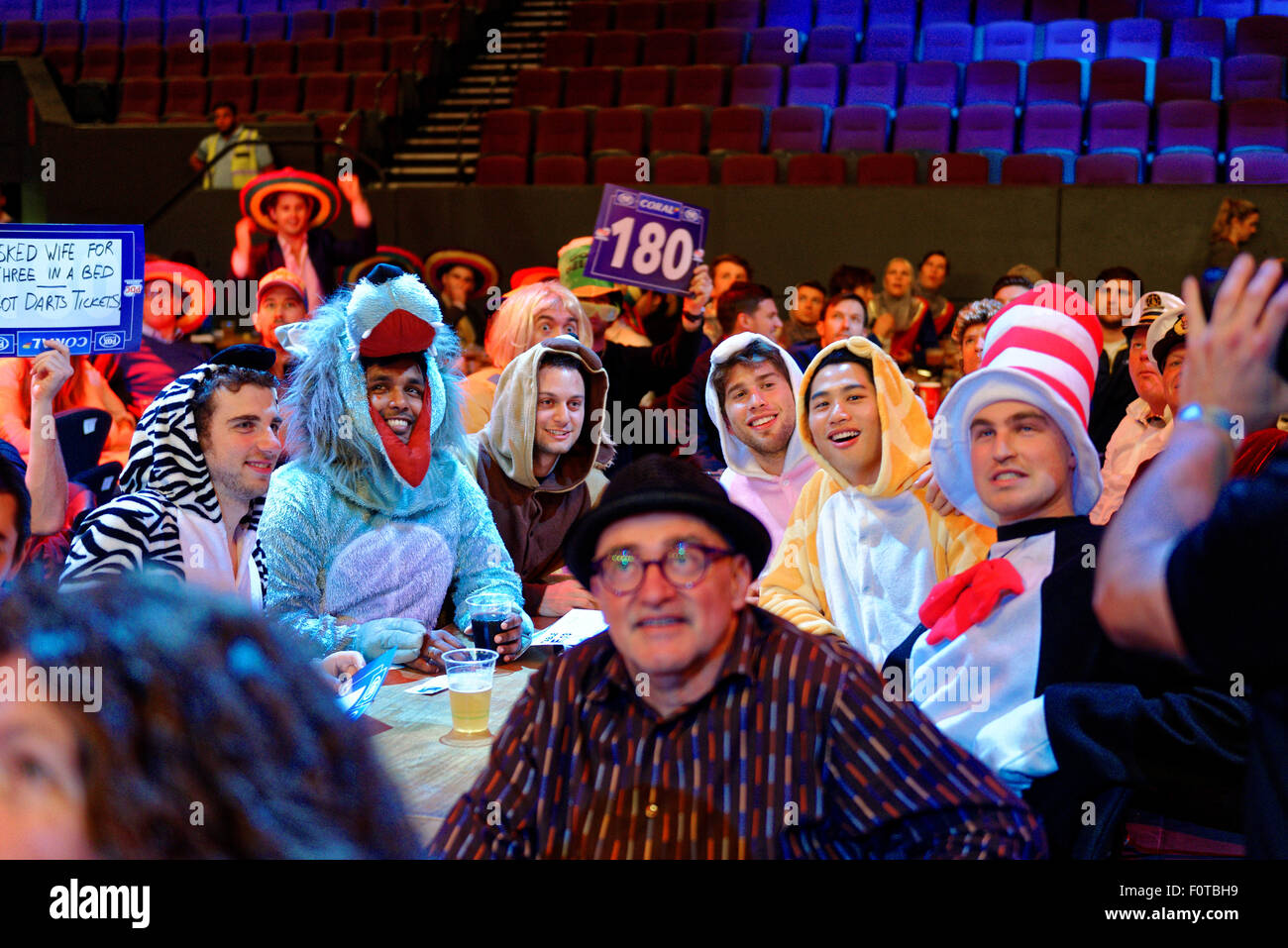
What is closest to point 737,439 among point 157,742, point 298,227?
point 157,742

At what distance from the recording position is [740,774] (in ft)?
4.53

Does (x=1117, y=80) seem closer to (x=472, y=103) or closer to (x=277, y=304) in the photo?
(x=472, y=103)

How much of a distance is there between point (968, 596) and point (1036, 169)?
279 inches

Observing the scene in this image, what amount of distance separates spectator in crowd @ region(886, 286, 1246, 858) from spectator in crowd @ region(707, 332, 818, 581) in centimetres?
85

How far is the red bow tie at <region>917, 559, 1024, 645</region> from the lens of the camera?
1.76 meters

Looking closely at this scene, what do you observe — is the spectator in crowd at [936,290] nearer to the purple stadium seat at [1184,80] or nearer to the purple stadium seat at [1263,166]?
the purple stadium seat at [1263,166]

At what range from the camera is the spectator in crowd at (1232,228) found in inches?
281

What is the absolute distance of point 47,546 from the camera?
2.74m

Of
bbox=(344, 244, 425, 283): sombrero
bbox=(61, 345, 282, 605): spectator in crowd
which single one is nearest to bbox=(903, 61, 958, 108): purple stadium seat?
bbox=(344, 244, 425, 283): sombrero

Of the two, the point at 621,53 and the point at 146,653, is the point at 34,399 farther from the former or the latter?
the point at 621,53

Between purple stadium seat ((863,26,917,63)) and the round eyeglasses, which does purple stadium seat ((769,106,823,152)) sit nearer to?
purple stadium seat ((863,26,917,63))

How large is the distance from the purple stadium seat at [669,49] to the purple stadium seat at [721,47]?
110 mm

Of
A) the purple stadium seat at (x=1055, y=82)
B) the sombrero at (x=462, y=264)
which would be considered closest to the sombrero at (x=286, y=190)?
the sombrero at (x=462, y=264)
